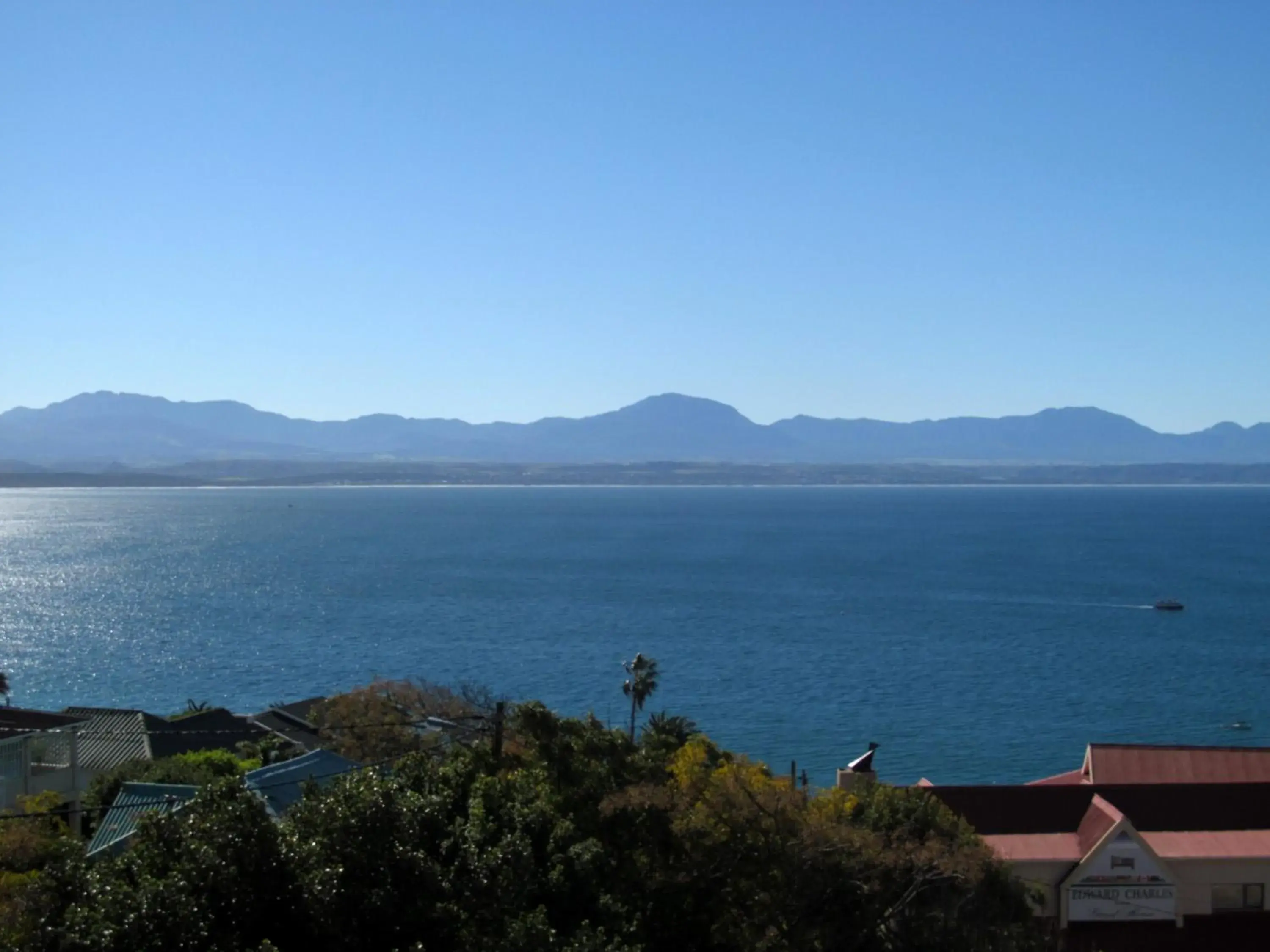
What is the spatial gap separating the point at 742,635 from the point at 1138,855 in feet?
174

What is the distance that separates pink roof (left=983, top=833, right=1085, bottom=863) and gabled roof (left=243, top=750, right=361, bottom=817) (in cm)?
1078

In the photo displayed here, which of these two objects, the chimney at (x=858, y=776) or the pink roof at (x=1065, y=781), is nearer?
the chimney at (x=858, y=776)

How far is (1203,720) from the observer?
50.8 meters

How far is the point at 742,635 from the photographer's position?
7325 cm

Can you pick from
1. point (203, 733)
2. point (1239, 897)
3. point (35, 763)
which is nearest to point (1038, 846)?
point (1239, 897)

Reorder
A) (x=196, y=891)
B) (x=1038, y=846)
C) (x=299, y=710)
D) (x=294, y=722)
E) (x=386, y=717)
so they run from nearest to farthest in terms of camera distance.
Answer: (x=196, y=891)
(x=1038, y=846)
(x=386, y=717)
(x=294, y=722)
(x=299, y=710)

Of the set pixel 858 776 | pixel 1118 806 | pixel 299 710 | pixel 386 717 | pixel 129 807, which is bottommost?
pixel 299 710

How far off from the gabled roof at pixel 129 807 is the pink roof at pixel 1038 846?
1286cm

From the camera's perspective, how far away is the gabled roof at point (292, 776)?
18.7m

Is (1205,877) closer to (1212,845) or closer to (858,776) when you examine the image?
(1212,845)

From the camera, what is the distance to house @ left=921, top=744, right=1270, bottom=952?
66.5ft

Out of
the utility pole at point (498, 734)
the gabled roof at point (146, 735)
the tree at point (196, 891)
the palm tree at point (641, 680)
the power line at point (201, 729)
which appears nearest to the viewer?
the tree at point (196, 891)

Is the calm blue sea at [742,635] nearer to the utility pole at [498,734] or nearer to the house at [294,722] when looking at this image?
the house at [294,722]

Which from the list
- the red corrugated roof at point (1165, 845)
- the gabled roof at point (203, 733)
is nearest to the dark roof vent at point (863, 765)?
the red corrugated roof at point (1165, 845)
